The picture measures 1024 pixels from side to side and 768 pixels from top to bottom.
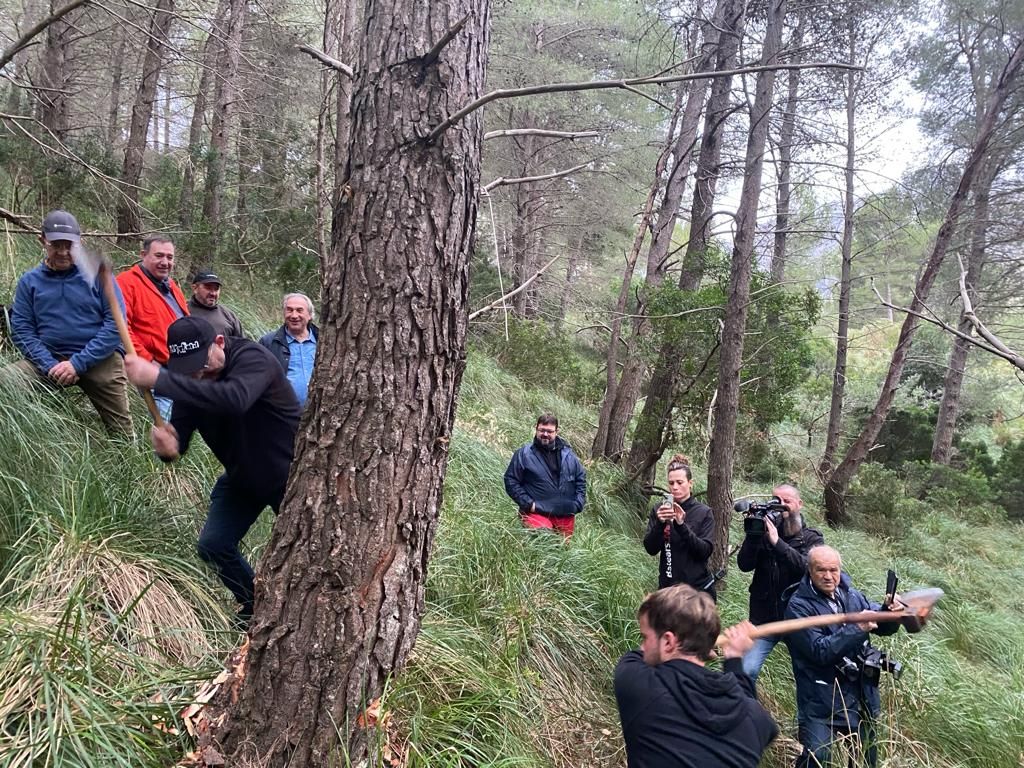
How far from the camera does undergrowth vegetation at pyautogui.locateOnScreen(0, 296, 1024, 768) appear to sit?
6.59 ft

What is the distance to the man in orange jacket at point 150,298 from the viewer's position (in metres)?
3.85

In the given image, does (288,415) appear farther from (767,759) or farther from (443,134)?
(767,759)

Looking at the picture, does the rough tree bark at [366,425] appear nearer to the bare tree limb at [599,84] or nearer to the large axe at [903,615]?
the bare tree limb at [599,84]

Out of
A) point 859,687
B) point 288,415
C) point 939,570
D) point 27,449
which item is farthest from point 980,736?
point 939,570

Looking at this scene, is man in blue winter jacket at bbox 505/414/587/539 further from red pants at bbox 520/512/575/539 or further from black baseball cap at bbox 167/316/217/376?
black baseball cap at bbox 167/316/217/376

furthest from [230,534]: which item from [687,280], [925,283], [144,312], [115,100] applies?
[115,100]

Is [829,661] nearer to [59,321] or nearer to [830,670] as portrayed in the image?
[830,670]

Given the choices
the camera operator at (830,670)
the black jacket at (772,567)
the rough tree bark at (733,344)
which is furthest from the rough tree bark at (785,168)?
the camera operator at (830,670)

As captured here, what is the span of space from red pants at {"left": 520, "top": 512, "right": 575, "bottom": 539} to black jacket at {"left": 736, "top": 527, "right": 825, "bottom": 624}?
1.55 metres

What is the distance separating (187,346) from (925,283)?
1133cm

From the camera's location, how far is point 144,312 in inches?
152

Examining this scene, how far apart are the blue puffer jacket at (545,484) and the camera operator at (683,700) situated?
9.32 ft

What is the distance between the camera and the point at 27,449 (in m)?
3.06

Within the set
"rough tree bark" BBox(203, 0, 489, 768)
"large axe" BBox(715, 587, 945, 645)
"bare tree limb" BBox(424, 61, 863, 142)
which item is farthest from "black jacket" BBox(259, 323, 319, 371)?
"large axe" BBox(715, 587, 945, 645)
